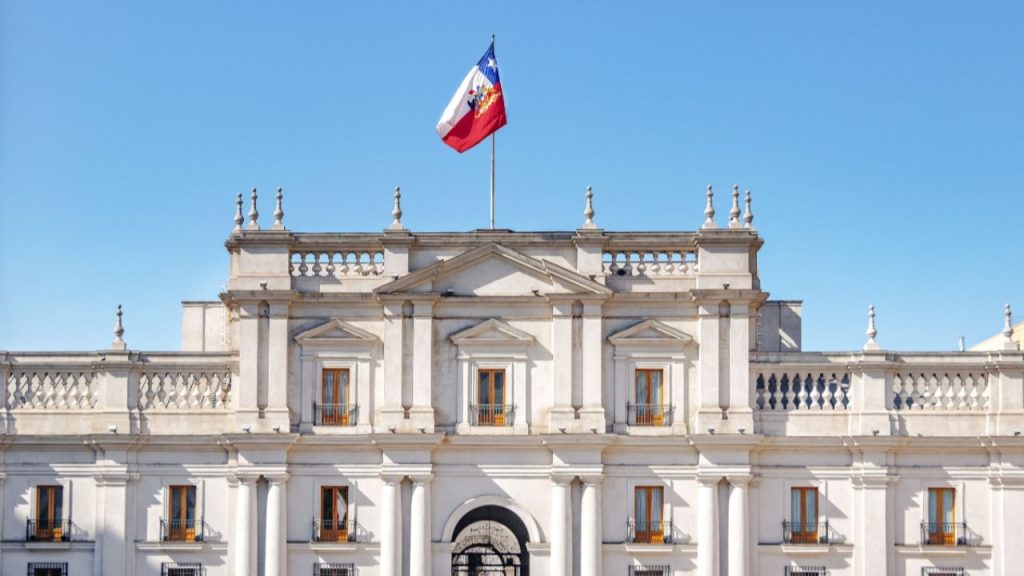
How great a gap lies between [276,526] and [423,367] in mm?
6249

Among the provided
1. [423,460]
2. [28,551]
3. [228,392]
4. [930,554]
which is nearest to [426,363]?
[423,460]

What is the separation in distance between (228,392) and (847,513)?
18.6m

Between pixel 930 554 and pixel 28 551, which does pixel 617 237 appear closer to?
pixel 930 554

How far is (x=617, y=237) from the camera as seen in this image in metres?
42.5

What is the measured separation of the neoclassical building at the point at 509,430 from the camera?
41344 mm

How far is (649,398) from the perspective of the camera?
138 feet

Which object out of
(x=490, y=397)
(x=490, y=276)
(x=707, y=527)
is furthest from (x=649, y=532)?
(x=490, y=276)

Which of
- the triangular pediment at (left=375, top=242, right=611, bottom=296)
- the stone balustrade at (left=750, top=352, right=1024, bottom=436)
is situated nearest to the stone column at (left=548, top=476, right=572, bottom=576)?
the triangular pediment at (left=375, top=242, right=611, bottom=296)

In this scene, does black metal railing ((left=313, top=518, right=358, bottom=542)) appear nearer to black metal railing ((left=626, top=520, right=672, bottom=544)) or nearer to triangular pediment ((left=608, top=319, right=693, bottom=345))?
black metal railing ((left=626, top=520, right=672, bottom=544))

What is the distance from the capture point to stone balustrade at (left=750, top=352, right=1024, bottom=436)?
4166cm

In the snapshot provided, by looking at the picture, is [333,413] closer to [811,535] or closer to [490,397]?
[490,397]

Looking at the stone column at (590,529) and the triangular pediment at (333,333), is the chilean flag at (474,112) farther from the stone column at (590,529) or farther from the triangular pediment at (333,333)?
the stone column at (590,529)

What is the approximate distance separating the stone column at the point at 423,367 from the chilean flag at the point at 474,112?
5300mm

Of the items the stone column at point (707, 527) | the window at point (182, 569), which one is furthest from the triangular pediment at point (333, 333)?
the stone column at point (707, 527)
